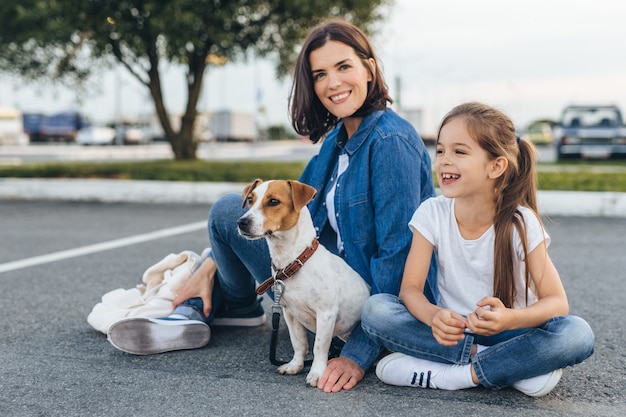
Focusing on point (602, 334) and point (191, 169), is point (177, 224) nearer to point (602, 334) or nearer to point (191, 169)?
point (191, 169)

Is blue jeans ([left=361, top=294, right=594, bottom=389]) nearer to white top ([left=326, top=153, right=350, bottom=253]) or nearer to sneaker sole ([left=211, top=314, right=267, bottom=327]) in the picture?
white top ([left=326, top=153, right=350, bottom=253])

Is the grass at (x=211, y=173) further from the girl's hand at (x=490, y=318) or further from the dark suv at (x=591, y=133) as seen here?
the girl's hand at (x=490, y=318)

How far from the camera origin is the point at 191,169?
46.7 ft

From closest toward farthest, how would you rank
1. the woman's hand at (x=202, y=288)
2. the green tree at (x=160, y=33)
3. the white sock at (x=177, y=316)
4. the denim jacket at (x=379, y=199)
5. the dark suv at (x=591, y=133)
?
the denim jacket at (x=379, y=199), the white sock at (x=177, y=316), the woman's hand at (x=202, y=288), the green tree at (x=160, y=33), the dark suv at (x=591, y=133)

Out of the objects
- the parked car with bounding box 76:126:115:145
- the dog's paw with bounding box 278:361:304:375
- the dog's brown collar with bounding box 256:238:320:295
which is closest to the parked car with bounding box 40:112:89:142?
the parked car with bounding box 76:126:115:145

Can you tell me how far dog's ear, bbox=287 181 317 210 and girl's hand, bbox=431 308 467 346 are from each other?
2.46 feet

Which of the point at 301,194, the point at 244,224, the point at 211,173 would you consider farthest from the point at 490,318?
the point at 211,173

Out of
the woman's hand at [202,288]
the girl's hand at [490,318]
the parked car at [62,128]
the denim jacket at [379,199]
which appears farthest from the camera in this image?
the parked car at [62,128]

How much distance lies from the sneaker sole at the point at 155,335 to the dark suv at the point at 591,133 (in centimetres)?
1975

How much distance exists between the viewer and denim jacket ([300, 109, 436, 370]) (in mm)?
3123

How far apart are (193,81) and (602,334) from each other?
13946 millimetres

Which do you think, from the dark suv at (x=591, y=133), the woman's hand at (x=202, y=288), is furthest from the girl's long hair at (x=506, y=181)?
the dark suv at (x=591, y=133)

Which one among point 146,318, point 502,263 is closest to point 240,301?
point 146,318

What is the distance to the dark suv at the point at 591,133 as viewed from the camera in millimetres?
20781
